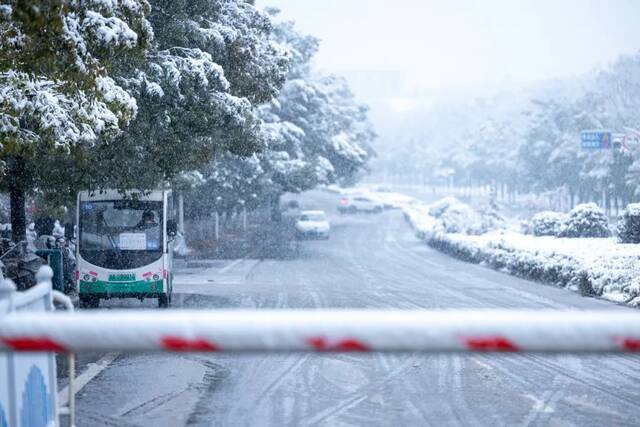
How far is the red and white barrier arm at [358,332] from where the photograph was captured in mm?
2424

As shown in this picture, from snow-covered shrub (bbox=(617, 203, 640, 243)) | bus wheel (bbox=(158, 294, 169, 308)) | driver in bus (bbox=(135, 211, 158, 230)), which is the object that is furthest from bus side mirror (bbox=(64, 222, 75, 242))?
snow-covered shrub (bbox=(617, 203, 640, 243))

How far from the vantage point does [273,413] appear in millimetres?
7820

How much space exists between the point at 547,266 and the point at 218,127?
10.6 m

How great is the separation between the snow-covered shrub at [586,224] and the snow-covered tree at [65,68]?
2409cm

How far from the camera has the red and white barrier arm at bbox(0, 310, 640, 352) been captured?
2.42 meters

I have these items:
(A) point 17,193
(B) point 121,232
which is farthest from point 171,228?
(A) point 17,193

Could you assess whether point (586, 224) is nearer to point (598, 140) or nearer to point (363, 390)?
point (598, 140)

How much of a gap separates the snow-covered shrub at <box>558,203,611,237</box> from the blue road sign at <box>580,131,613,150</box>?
687 cm

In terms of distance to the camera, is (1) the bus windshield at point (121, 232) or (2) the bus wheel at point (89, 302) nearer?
(1) the bus windshield at point (121, 232)

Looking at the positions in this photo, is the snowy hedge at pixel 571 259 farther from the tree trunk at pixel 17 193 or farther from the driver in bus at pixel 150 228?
the tree trunk at pixel 17 193

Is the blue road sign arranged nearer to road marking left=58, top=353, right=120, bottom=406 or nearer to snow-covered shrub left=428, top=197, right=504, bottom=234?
snow-covered shrub left=428, top=197, right=504, bottom=234

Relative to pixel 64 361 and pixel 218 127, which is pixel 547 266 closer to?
pixel 218 127

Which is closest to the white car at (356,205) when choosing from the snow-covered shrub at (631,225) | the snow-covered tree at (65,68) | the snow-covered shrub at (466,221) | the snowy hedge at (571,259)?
the snow-covered shrub at (466,221)

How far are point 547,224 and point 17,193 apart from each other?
978 inches
